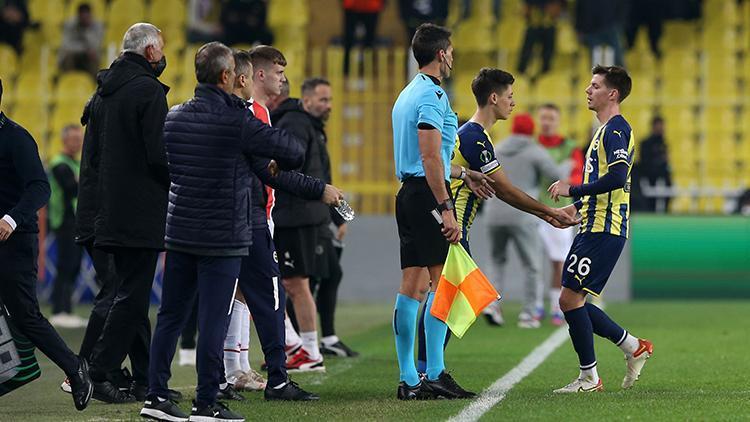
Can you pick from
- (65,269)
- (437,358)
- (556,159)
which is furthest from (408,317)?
(65,269)

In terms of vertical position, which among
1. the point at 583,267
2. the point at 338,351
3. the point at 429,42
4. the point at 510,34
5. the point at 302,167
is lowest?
the point at 338,351

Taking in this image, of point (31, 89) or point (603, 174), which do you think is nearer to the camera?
point (603, 174)

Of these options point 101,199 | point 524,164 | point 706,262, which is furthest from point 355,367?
point 706,262

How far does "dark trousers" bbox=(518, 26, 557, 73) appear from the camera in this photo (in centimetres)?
2169

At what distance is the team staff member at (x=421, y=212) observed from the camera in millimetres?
8086

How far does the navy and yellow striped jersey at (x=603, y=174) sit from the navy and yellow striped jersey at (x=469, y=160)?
62 centimetres

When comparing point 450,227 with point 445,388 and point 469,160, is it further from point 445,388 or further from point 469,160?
point 445,388

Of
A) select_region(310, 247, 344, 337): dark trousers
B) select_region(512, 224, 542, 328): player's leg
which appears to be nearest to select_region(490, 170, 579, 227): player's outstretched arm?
select_region(310, 247, 344, 337): dark trousers

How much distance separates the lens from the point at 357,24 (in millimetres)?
21734

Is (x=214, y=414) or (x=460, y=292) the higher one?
(x=460, y=292)

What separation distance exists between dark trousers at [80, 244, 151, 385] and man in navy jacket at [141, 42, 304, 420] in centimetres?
152

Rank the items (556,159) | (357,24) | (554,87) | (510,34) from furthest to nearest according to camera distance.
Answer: (510,34) < (357,24) < (554,87) < (556,159)

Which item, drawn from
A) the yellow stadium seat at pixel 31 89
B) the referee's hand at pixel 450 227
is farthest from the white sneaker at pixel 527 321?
the yellow stadium seat at pixel 31 89

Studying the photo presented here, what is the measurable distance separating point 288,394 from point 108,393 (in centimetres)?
104
